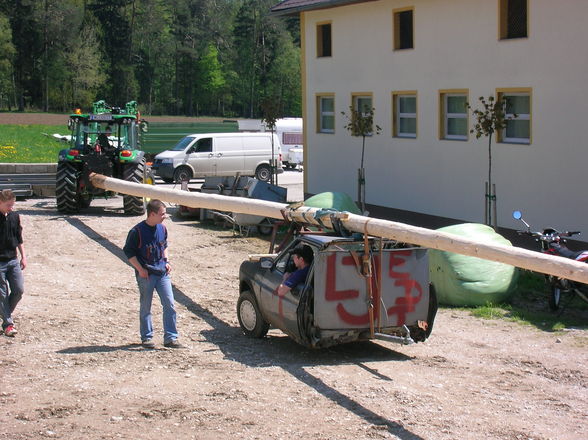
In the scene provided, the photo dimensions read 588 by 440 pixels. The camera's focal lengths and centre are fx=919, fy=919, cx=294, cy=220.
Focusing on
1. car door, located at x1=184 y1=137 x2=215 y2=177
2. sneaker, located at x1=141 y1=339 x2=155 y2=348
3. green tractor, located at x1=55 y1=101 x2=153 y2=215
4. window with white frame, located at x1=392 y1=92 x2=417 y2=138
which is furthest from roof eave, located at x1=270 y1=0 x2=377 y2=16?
sneaker, located at x1=141 y1=339 x2=155 y2=348

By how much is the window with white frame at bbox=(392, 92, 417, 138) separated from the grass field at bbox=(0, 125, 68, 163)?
20.6 m

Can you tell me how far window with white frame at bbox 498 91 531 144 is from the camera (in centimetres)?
1912

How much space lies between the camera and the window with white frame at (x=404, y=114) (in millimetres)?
22812

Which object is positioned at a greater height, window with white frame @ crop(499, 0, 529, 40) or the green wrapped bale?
window with white frame @ crop(499, 0, 529, 40)

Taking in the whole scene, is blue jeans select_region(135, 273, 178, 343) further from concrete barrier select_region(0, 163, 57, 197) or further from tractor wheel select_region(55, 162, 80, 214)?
concrete barrier select_region(0, 163, 57, 197)

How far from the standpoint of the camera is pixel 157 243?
33.7ft

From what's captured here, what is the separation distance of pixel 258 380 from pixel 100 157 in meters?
14.5

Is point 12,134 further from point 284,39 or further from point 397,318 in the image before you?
point 397,318

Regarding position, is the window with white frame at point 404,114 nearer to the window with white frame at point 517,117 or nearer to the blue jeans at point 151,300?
the window with white frame at point 517,117

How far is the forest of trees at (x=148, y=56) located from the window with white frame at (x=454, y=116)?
242 feet

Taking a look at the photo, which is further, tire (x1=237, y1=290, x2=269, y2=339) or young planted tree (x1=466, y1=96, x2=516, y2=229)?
young planted tree (x1=466, y1=96, x2=516, y2=229)

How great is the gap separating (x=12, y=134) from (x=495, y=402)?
5903 centimetres

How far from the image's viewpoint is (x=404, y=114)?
2309cm

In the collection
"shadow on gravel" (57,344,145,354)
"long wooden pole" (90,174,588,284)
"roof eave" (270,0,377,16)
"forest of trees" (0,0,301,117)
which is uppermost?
"forest of trees" (0,0,301,117)
